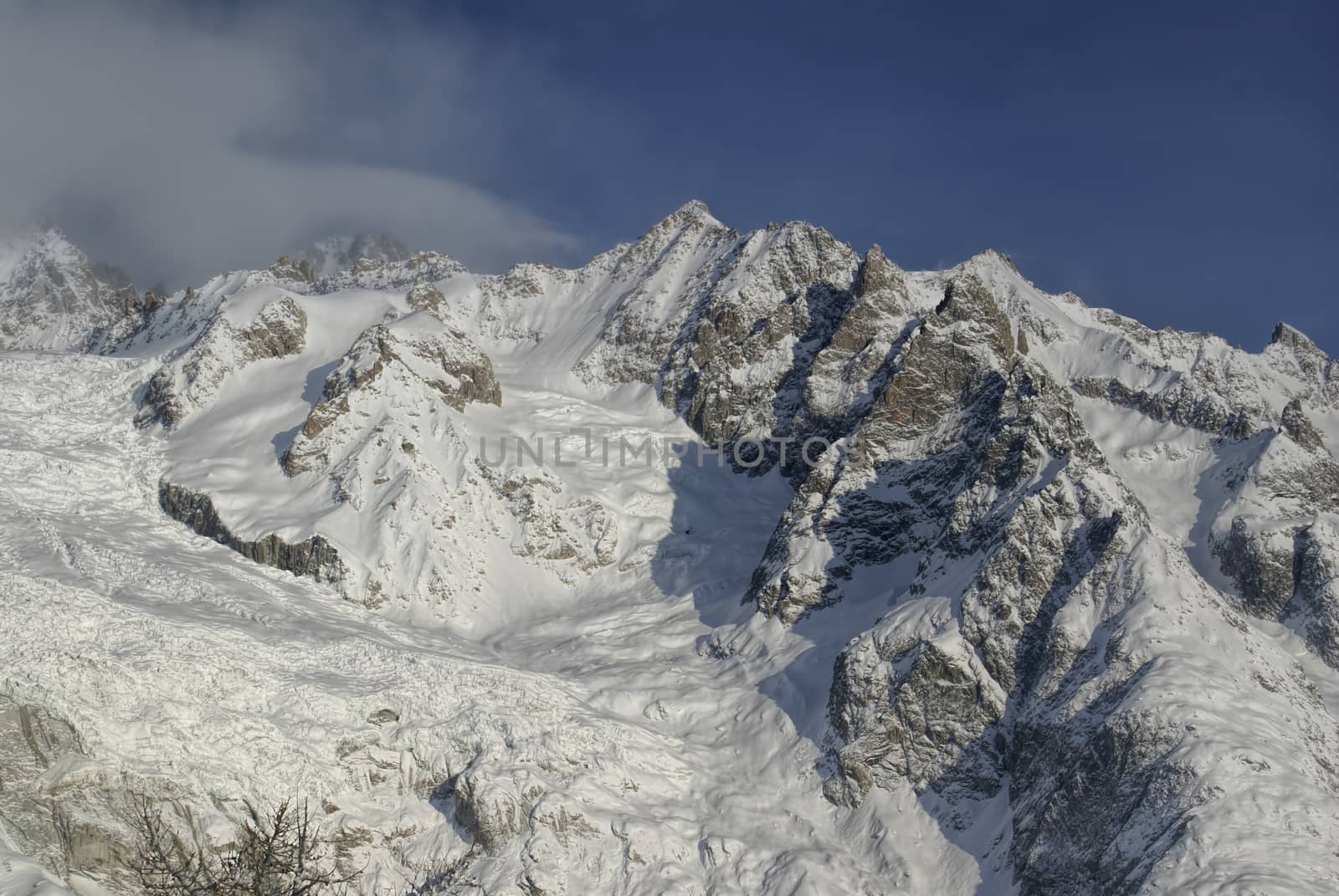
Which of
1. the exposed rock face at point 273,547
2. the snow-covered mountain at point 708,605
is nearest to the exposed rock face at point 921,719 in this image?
the snow-covered mountain at point 708,605

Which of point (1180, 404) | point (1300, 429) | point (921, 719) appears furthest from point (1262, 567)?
point (921, 719)

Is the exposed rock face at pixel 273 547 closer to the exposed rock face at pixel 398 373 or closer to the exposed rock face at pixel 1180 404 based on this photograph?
the exposed rock face at pixel 398 373

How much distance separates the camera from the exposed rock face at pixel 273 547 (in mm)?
118688

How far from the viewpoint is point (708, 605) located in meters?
124

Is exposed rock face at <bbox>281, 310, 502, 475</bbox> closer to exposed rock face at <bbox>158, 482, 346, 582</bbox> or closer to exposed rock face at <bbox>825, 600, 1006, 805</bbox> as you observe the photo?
exposed rock face at <bbox>158, 482, 346, 582</bbox>

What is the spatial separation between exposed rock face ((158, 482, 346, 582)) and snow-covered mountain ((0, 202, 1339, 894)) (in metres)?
0.29

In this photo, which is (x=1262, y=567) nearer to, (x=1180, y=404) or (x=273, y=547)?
(x=1180, y=404)

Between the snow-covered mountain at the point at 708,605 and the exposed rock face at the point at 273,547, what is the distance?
0.29m

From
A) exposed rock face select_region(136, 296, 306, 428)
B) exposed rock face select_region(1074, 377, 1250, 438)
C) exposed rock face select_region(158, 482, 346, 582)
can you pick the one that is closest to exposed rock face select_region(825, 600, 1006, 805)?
exposed rock face select_region(158, 482, 346, 582)

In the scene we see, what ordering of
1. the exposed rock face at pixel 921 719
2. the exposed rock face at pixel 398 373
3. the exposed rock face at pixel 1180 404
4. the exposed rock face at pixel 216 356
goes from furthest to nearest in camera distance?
1. the exposed rock face at pixel 216 356
2. the exposed rock face at pixel 1180 404
3. the exposed rock face at pixel 398 373
4. the exposed rock face at pixel 921 719

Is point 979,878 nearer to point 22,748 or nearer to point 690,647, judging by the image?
point 690,647

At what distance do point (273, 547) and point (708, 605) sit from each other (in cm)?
4110

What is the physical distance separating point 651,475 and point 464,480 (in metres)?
24.6

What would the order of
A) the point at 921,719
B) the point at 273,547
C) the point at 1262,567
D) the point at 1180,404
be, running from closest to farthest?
the point at 921,719, the point at 1262,567, the point at 273,547, the point at 1180,404
